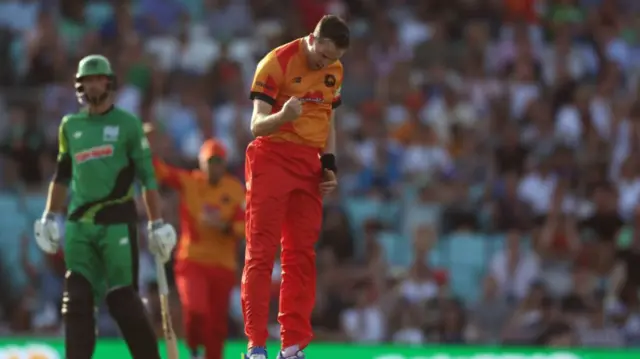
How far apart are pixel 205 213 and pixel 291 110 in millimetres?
4667

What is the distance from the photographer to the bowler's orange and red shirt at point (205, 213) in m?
13.8

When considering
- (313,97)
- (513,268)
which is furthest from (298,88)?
(513,268)

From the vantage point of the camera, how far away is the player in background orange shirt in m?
9.56

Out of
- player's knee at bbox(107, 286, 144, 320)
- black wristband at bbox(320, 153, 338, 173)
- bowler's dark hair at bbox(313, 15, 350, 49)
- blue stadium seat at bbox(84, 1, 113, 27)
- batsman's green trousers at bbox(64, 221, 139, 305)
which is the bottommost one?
player's knee at bbox(107, 286, 144, 320)

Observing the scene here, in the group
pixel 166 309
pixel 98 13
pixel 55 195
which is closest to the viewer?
pixel 55 195

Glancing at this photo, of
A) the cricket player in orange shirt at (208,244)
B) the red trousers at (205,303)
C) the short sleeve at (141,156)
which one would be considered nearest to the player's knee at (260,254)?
the short sleeve at (141,156)

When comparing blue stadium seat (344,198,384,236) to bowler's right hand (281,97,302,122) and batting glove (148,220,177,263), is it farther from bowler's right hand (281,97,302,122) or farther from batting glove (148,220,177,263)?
bowler's right hand (281,97,302,122)

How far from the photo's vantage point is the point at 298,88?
382 inches

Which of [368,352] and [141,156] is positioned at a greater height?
[141,156]

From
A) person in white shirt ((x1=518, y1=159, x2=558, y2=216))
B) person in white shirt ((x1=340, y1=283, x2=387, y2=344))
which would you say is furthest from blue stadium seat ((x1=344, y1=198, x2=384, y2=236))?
person in white shirt ((x1=518, y1=159, x2=558, y2=216))

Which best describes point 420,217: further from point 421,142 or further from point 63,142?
point 63,142

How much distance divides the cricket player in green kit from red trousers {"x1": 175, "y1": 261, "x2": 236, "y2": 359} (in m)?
2.97

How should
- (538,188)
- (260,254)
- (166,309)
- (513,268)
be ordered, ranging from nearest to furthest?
1. (260,254)
2. (166,309)
3. (513,268)
4. (538,188)

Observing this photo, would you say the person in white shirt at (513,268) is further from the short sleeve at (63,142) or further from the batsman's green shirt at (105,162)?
the short sleeve at (63,142)
